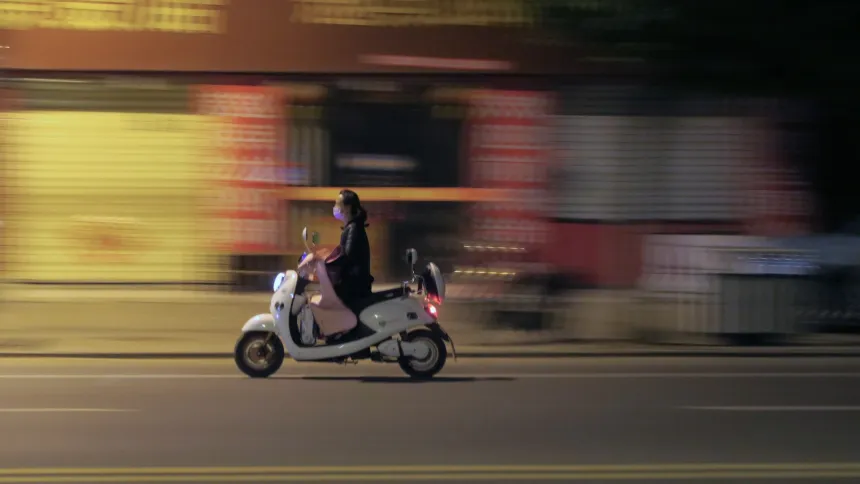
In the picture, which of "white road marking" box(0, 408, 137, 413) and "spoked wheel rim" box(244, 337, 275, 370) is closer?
"white road marking" box(0, 408, 137, 413)

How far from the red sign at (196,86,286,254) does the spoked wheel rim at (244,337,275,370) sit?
656cm

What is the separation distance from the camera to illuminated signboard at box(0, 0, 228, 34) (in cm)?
1738

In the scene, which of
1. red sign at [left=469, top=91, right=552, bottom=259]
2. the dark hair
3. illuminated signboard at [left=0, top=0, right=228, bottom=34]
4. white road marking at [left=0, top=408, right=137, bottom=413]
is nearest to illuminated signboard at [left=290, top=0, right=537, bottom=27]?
red sign at [left=469, top=91, right=552, bottom=259]

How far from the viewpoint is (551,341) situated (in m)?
14.2

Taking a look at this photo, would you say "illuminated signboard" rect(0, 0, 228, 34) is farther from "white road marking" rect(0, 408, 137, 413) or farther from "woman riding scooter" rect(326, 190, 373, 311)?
"white road marking" rect(0, 408, 137, 413)

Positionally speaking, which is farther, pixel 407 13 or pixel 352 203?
pixel 407 13

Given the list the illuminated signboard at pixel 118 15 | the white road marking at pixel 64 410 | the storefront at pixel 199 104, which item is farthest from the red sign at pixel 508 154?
the white road marking at pixel 64 410

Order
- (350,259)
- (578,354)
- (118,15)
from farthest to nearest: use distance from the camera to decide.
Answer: (118,15), (578,354), (350,259)

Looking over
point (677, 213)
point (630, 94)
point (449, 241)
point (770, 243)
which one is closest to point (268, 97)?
point (449, 241)

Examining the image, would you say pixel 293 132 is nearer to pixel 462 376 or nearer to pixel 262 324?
pixel 262 324

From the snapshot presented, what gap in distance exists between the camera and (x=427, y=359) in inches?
438

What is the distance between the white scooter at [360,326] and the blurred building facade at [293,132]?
6109 millimetres

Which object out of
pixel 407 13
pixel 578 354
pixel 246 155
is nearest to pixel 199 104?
pixel 246 155

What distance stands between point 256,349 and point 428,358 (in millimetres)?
1659
